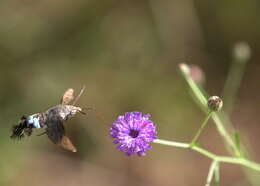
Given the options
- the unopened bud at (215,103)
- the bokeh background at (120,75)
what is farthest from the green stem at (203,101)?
the bokeh background at (120,75)

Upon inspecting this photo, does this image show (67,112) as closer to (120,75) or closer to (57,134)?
(57,134)

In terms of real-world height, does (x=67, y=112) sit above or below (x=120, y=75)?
below

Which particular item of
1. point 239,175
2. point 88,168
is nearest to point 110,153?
point 88,168

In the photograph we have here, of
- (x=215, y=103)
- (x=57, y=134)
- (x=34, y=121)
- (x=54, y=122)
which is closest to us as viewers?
(x=57, y=134)

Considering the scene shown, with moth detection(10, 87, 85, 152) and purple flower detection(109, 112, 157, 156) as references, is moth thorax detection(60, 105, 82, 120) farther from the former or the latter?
purple flower detection(109, 112, 157, 156)

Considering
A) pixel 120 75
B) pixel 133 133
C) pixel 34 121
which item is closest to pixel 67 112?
pixel 34 121

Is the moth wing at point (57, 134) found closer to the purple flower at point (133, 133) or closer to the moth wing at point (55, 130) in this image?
the moth wing at point (55, 130)

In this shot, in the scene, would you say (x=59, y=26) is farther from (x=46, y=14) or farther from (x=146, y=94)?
(x=146, y=94)
